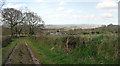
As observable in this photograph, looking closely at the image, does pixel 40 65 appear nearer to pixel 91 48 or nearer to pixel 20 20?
pixel 91 48

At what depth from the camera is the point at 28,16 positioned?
6938cm

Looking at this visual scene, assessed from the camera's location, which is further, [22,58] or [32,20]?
[32,20]

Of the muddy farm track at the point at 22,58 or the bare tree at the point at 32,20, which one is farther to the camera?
the bare tree at the point at 32,20

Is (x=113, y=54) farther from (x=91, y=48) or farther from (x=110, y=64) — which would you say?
(x=91, y=48)

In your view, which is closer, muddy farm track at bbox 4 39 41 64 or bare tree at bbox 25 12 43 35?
muddy farm track at bbox 4 39 41 64

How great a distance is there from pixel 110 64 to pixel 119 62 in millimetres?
535

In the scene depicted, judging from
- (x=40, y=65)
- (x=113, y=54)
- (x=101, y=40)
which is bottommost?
(x=40, y=65)

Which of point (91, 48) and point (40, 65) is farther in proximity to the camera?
point (91, 48)

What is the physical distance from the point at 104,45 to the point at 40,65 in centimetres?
463

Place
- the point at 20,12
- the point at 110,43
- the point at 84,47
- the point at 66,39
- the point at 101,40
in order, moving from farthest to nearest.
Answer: the point at 20,12 → the point at 66,39 → the point at 84,47 → the point at 101,40 → the point at 110,43

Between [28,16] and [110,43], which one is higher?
[28,16]

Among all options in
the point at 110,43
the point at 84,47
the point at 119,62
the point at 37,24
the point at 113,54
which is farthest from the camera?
the point at 37,24

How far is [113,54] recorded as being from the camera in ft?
33.3

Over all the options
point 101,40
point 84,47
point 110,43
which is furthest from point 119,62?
point 84,47
